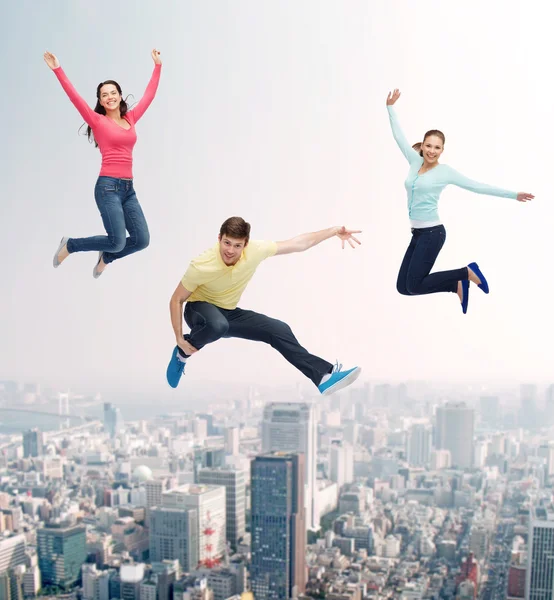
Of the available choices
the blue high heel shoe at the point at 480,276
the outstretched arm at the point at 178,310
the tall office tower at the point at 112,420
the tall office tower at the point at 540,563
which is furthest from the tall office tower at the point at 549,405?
the outstretched arm at the point at 178,310

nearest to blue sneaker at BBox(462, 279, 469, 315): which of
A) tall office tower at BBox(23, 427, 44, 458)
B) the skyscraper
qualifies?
the skyscraper

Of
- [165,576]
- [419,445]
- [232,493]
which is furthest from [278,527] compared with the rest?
[419,445]

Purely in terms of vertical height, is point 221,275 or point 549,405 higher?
point 221,275

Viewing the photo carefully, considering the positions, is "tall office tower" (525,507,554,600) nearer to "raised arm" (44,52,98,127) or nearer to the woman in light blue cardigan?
the woman in light blue cardigan

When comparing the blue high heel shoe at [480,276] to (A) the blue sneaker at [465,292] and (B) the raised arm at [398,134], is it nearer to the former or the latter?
(A) the blue sneaker at [465,292]

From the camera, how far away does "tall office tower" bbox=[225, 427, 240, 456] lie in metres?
19.3

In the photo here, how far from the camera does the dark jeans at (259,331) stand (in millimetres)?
2688

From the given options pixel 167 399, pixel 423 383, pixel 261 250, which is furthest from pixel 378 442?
pixel 261 250

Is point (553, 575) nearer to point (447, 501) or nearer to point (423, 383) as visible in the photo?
point (447, 501)

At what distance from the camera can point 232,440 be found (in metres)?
19.4

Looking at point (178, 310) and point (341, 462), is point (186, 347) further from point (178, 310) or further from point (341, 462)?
point (341, 462)

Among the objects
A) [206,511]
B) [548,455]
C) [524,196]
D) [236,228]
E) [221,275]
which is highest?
[524,196]

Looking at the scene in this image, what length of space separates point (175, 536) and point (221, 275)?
1283cm

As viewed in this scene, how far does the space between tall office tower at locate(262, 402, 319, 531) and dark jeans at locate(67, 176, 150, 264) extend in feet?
50.7
